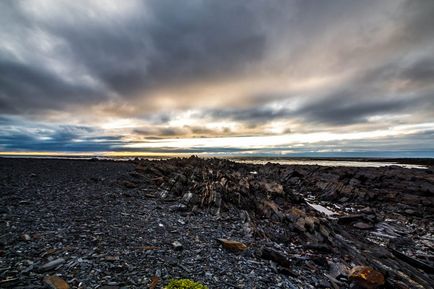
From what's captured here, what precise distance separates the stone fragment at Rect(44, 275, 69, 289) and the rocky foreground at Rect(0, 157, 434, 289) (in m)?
0.03

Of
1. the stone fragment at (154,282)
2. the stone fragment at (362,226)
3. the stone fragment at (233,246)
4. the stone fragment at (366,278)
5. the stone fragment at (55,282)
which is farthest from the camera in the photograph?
the stone fragment at (362,226)

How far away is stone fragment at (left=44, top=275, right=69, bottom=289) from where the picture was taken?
5.09 metres

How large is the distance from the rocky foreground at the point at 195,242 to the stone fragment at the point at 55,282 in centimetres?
3

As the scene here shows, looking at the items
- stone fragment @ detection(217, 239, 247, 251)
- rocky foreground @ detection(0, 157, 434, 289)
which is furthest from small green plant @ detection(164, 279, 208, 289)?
stone fragment @ detection(217, 239, 247, 251)

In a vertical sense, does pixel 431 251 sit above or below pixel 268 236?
below

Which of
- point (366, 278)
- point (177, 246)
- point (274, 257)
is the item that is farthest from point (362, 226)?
point (177, 246)

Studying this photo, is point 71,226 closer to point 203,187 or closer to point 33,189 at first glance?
point 33,189

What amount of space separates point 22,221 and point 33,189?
25.7 ft

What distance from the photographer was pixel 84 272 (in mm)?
5832

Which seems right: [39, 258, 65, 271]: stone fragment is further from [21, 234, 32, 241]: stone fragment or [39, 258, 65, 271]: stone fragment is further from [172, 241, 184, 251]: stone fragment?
[172, 241, 184, 251]: stone fragment

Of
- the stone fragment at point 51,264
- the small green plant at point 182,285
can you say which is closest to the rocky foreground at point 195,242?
the stone fragment at point 51,264

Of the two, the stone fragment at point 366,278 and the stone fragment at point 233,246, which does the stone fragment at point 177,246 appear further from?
the stone fragment at point 366,278

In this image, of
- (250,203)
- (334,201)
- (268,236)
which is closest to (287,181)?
(334,201)

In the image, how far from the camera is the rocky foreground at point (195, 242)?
6233mm
